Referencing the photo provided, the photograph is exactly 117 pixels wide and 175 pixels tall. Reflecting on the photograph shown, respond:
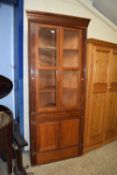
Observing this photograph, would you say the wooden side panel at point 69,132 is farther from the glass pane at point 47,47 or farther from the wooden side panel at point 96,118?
the glass pane at point 47,47

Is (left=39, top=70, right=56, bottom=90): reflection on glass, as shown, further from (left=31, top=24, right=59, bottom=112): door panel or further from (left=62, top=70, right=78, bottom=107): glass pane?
(left=62, top=70, right=78, bottom=107): glass pane

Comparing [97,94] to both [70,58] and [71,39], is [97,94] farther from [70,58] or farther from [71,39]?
[71,39]

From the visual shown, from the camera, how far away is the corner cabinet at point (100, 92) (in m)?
2.49

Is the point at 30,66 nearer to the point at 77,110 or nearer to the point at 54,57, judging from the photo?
the point at 54,57

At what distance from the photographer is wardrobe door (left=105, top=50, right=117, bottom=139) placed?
109 inches

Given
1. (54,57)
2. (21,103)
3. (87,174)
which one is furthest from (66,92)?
(87,174)

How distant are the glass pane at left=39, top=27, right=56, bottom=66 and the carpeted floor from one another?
4.57 ft

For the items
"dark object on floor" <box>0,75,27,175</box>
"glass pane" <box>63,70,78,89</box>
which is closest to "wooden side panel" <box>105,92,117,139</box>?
"glass pane" <box>63,70,78,89</box>

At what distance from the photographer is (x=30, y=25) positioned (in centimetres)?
201

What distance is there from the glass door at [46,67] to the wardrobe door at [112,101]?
3.40 feet

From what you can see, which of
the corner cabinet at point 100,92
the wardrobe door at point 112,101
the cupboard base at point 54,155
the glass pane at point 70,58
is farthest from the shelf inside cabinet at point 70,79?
the cupboard base at point 54,155

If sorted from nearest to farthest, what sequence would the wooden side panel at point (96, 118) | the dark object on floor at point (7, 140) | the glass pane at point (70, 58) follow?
the dark object on floor at point (7, 140) < the glass pane at point (70, 58) < the wooden side panel at point (96, 118)

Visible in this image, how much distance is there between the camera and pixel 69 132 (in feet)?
7.85

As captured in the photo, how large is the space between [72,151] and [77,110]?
24.6 inches
